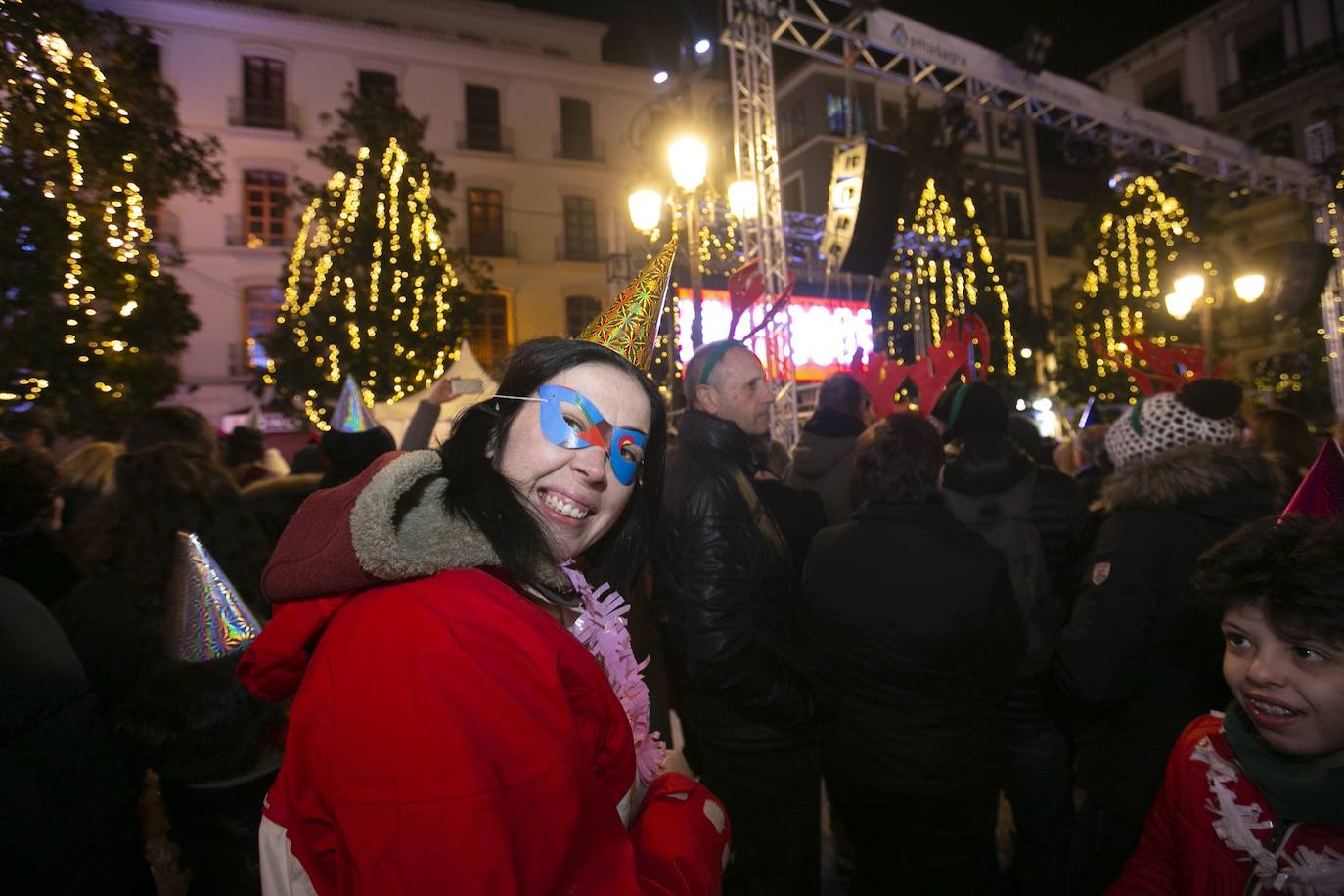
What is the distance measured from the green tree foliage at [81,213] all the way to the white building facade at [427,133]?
16.7 meters

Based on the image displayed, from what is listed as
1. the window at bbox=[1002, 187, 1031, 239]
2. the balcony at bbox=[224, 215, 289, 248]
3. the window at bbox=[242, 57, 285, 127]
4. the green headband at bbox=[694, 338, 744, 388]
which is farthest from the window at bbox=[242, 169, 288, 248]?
the window at bbox=[1002, 187, 1031, 239]

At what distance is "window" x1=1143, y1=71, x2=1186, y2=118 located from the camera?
27.5m

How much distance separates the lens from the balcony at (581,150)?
25.3 meters

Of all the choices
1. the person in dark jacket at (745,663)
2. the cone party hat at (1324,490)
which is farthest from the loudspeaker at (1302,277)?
the person in dark jacket at (745,663)

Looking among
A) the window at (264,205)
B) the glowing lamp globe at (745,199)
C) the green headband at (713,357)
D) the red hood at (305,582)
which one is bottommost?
the red hood at (305,582)

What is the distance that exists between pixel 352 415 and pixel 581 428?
2.96 metres

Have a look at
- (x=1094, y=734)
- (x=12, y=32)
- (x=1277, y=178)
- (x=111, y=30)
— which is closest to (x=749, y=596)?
(x=1094, y=734)

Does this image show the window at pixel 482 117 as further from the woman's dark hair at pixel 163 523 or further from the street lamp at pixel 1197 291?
the woman's dark hair at pixel 163 523

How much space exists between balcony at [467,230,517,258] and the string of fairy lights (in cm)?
2074

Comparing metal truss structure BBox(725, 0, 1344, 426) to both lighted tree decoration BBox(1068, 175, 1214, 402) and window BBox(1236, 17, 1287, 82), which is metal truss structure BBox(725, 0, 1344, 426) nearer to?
lighted tree decoration BBox(1068, 175, 1214, 402)

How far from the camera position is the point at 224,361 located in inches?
841

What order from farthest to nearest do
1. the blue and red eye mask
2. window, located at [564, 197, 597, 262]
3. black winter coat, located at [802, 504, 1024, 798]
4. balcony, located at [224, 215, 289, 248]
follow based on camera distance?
1. window, located at [564, 197, 597, 262]
2. balcony, located at [224, 215, 289, 248]
3. black winter coat, located at [802, 504, 1024, 798]
4. the blue and red eye mask

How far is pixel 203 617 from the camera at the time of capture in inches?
85.6

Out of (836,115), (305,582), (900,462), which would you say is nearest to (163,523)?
(305,582)
